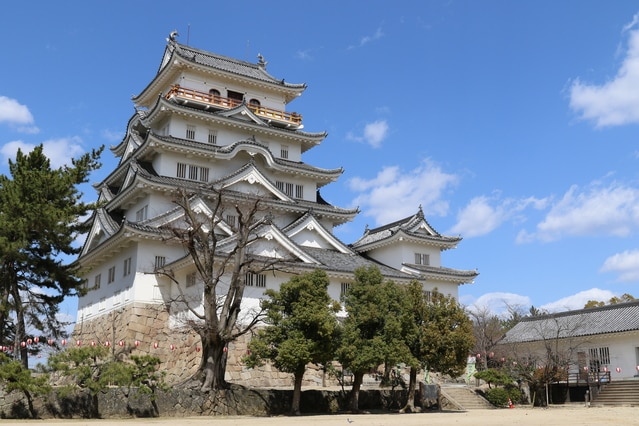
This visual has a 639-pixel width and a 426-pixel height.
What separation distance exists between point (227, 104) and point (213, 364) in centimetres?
1978

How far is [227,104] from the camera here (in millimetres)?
37688

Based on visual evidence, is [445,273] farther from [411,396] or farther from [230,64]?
[230,64]

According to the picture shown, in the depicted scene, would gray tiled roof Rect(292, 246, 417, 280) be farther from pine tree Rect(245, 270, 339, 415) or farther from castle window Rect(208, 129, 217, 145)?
pine tree Rect(245, 270, 339, 415)

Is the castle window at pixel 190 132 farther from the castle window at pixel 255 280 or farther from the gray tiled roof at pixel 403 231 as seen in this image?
the gray tiled roof at pixel 403 231

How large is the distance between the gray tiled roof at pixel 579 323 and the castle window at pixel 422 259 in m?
7.79

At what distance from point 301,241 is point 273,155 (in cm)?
671

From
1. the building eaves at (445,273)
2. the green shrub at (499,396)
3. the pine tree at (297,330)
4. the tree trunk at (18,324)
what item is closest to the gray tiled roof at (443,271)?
the building eaves at (445,273)

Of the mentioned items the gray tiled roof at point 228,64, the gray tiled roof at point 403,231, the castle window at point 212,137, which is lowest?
the gray tiled roof at point 403,231

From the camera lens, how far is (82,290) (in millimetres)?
24891

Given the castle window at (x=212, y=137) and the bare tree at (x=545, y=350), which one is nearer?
the bare tree at (x=545, y=350)

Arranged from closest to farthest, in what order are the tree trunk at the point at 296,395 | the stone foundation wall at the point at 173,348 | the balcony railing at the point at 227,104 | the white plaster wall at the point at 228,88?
the tree trunk at the point at 296,395, the stone foundation wall at the point at 173,348, the balcony railing at the point at 227,104, the white plaster wall at the point at 228,88

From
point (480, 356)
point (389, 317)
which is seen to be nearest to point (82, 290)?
point (389, 317)

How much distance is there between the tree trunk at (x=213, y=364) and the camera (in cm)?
2170

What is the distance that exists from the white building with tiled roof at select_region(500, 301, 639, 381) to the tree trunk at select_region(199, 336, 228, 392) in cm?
1850
